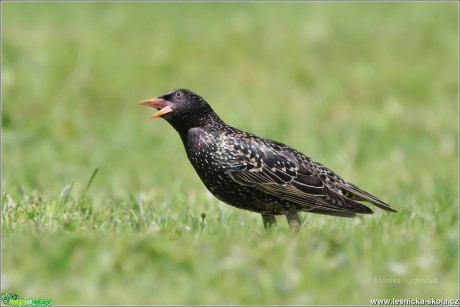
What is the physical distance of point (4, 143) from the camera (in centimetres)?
1233

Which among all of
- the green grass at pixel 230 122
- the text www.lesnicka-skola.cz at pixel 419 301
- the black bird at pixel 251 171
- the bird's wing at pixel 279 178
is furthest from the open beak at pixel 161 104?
the text www.lesnicka-skola.cz at pixel 419 301

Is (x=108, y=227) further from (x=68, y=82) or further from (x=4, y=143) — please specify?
(x=68, y=82)

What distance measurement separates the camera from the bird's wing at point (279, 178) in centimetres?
718

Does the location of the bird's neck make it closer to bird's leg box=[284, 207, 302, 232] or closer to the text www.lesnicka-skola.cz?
bird's leg box=[284, 207, 302, 232]

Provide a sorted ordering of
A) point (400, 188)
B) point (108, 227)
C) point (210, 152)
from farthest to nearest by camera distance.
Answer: point (400, 188)
point (210, 152)
point (108, 227)

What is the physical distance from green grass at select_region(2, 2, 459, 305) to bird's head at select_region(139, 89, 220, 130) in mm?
695

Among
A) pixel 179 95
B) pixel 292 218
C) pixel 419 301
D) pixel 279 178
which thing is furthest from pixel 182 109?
pixel 419 301

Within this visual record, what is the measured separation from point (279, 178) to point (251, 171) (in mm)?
240

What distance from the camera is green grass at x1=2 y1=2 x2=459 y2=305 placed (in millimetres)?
5414

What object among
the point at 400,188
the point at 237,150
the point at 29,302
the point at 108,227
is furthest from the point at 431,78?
the point at 29,302

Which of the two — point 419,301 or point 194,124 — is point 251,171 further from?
point 419,301

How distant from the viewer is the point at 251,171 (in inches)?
284

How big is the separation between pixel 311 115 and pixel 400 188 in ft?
11.4

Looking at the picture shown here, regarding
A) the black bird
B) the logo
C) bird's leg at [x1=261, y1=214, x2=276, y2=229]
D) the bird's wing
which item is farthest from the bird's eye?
the logo
